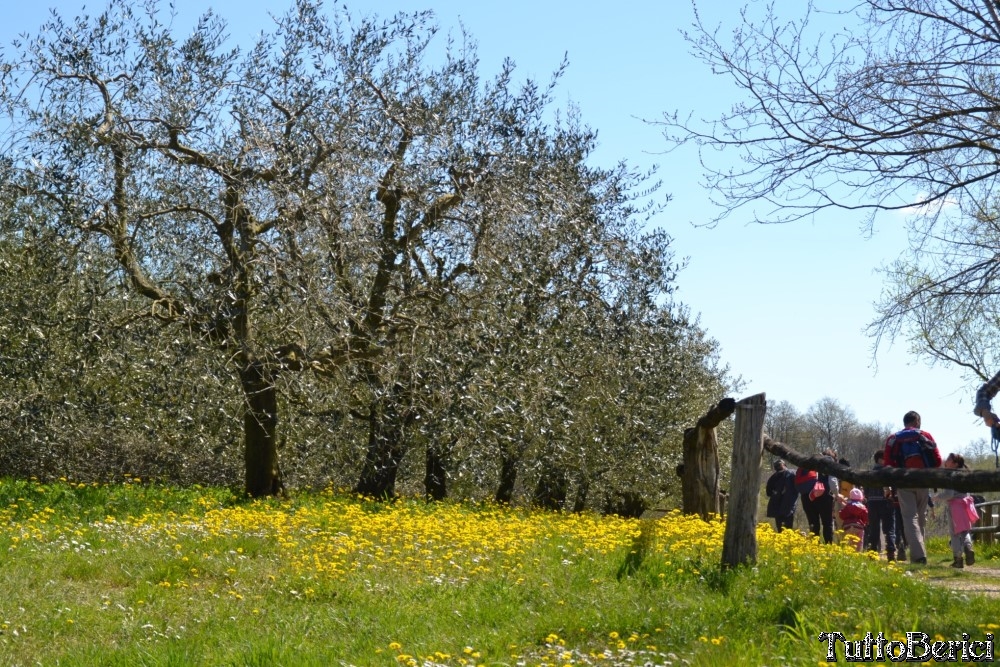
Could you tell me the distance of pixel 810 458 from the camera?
26.1ft

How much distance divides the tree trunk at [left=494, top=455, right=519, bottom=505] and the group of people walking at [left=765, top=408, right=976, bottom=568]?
406 cm

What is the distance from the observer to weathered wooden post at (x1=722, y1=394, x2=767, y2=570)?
8.70 metres

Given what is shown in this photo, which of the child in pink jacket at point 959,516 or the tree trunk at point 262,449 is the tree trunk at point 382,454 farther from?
the child in pink jacket at point 959,516

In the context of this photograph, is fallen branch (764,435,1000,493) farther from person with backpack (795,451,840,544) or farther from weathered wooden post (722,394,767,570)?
person with backpack (795,451,840,544)

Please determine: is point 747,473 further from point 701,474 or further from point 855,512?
point 855,512

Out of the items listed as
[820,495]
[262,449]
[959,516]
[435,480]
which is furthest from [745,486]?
[435,480]

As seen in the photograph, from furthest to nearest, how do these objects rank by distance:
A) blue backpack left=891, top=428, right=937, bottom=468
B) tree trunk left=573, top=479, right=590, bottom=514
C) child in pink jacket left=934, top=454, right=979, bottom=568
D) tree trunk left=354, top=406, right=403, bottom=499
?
tree trunk left=573, top=479, right=590, bottom=514
tree trunk left=354, top=406, right=403, bottom=499
child in pink jacket left=934, top=454, right=979, bottom=568
blue backpack left=891, top=428, right=937, bottom=468

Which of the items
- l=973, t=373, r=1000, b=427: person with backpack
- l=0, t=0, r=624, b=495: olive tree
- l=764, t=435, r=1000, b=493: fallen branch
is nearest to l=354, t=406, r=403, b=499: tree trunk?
l=0, t=0, r=624, b=495: olive tree

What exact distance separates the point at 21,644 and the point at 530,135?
1099 centimetres

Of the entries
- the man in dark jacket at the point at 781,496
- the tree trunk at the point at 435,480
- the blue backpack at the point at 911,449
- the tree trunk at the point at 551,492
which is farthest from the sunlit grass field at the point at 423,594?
the tree trunk at the point at 551,492

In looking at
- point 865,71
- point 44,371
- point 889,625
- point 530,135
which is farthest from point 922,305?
point 44,371

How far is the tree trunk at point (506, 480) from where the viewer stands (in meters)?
16.5

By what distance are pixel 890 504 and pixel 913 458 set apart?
2.92 meters

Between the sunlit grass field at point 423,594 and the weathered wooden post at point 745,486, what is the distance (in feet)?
0.81
